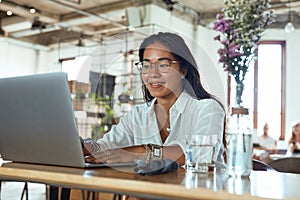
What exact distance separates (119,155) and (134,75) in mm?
273

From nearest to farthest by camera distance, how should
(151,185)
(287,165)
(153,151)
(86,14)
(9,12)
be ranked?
(151,185) → (153,151) → (287,165) → (86,14) → (9,12)

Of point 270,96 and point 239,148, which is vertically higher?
point 270,96

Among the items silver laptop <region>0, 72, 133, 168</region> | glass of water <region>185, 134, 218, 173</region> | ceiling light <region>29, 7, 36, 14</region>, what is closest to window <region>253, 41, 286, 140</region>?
ceiling light <region>29, 7, 36, 14</region>

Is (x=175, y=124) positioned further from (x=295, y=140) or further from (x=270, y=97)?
(x=270, y=97)

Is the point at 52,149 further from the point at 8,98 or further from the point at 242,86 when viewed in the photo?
the point at 242,86

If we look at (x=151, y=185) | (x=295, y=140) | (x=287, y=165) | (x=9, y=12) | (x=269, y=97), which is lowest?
(x=295, y=140)

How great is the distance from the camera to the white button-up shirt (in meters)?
1.11

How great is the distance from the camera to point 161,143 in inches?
44.3

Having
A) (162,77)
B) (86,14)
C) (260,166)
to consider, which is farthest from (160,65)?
(86,14)

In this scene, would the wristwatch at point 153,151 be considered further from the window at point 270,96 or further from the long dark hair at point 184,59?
the window at point 270,96

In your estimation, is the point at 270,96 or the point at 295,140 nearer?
the point at 295,140

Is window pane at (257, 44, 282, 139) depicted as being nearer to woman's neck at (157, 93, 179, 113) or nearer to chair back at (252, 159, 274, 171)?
chair back at (252, 159, 274, 171)

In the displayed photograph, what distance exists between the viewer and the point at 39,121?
3.15 ft

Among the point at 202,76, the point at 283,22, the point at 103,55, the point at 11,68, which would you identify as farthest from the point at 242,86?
the point at 11,68
